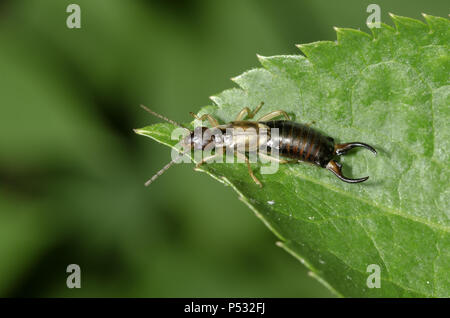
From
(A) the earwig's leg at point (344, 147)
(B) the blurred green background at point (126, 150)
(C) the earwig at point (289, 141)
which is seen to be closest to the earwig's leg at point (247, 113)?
(C) the earwig at point (289, 141)

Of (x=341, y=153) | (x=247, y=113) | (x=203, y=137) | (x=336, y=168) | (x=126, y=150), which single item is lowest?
(x=336, y=168)

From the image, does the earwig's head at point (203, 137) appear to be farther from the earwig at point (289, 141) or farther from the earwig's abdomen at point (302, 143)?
the earwig's abdomen at point (302, 143)

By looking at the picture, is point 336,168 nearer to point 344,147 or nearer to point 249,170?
point 344,147

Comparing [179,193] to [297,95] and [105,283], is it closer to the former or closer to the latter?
[105,283]

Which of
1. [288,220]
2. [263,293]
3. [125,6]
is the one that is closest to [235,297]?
[263,293]

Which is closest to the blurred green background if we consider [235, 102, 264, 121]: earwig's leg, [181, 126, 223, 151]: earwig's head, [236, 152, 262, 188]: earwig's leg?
[181, 126, 223, 151]: earwig's head

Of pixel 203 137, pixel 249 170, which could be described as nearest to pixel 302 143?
pixel 249 170

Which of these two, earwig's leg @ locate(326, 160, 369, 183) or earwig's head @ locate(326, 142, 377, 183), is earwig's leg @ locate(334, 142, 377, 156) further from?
earwig's leg @ locate(326, 160, 369, 183)
